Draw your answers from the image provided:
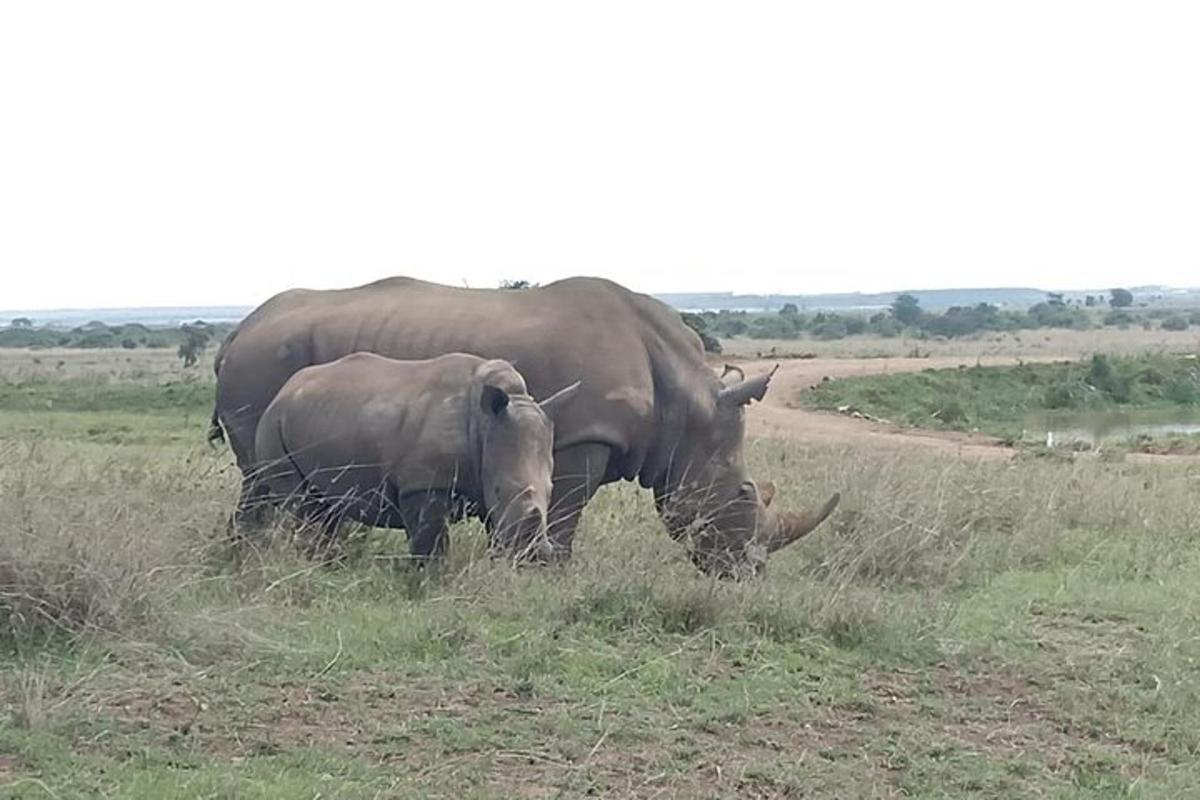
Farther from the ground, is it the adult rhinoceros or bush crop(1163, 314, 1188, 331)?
the adult rhinoceros

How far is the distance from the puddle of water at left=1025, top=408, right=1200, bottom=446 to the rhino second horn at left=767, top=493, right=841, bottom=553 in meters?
12.8

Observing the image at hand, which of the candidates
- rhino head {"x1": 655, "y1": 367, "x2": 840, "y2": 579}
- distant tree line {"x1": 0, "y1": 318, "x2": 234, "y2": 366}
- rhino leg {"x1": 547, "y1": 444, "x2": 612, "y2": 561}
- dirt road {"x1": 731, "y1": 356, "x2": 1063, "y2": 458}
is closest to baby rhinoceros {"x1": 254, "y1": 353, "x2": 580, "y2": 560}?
rhino leg {"x1": 547, "y1": 444, "x2": 612, "y2": 561}

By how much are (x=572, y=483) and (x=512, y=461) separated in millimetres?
1072

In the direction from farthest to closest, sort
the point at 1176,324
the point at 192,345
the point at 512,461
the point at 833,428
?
1. the point at 1176,324
2. the point at 192,345
3. the point at 833,428
4. the point at 512,461

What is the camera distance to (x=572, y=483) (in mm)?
9516

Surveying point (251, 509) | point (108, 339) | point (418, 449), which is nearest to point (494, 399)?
point (418, 449)

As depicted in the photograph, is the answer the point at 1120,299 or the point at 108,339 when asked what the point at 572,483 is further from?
the point at 1120,299

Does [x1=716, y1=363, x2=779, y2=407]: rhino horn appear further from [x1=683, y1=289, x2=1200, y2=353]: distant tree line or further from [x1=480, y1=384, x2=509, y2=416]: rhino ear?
[x1=683, y1=289, x2=1200, y2=353]: distant tree line

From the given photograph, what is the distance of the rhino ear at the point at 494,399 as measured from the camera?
28.0ft

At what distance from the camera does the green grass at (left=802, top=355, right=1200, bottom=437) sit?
28.3 metres

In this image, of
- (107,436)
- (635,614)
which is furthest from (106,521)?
(107,436)

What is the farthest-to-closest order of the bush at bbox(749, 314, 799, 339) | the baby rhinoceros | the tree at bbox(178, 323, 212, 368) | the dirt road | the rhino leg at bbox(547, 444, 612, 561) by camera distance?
the bush at bbox(749, 314, 799, 339) < the tree at bbox(178, 323, 212, 368) < the dirt road < the rhino leg at bbox(547, 444, 612, 561) < the baby rhinoceros

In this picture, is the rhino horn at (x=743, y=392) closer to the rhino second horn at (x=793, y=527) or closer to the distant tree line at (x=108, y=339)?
the rhino second horn at (x=793, y=527)

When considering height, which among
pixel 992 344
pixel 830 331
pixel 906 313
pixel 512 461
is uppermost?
pixel 512 461
